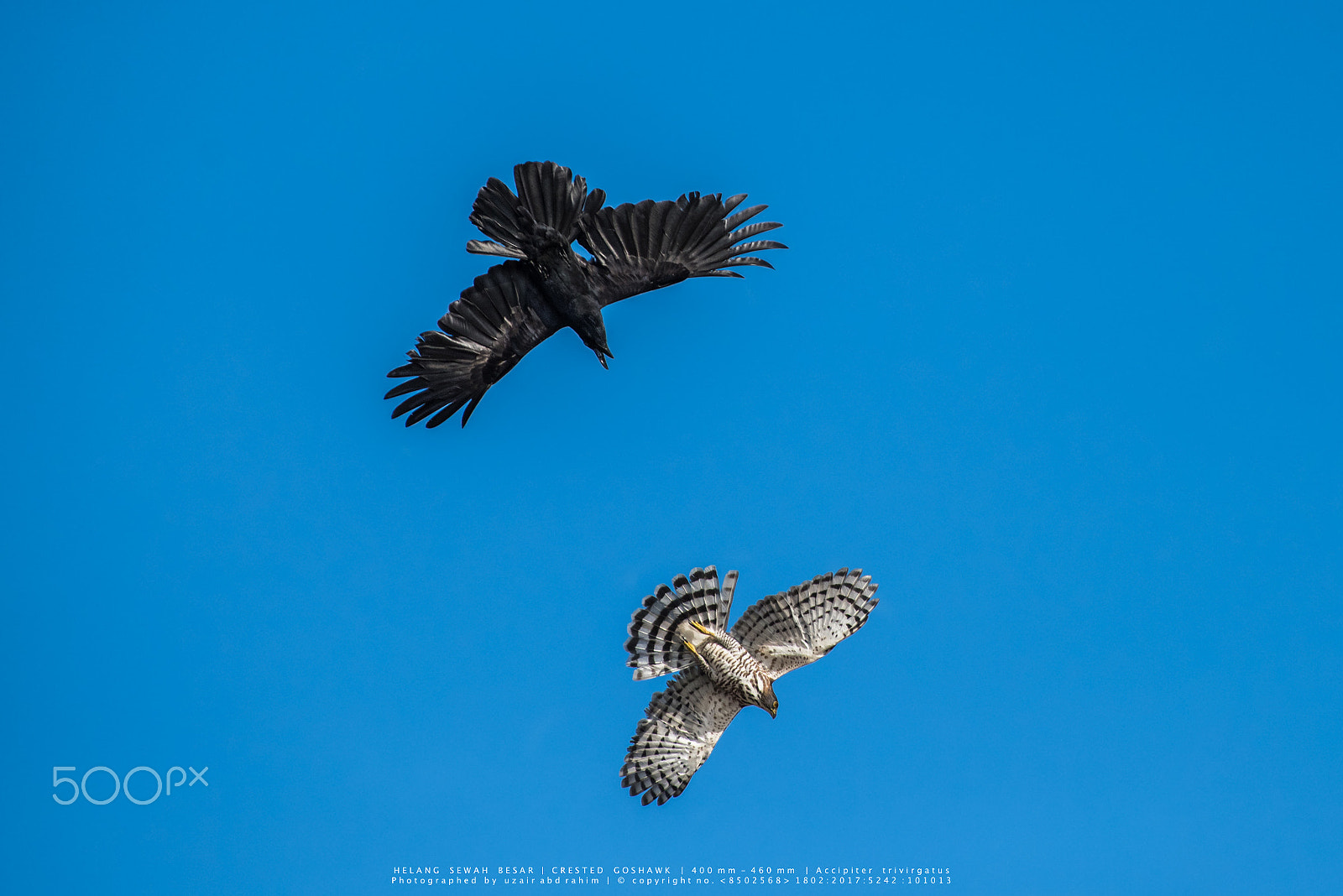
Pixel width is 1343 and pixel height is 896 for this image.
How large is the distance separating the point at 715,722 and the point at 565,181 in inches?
175

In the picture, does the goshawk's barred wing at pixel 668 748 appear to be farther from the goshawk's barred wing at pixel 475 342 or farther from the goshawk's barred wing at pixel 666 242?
the goshawk's barred wing at pixel 666 242

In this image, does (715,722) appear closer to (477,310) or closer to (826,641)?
(826,641)

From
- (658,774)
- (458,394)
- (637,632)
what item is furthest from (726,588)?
(458,394)

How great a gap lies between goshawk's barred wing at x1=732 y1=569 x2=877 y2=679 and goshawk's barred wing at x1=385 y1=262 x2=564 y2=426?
2.86m

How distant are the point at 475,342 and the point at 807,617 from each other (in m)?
3.47

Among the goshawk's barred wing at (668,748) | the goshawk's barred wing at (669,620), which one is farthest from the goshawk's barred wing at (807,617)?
the goshawk's barred wing at (668,748)

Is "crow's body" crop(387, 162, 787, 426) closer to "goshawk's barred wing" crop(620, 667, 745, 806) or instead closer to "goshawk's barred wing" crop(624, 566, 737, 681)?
"goshawk's barred wing" crop(624, 566, 737, 681)

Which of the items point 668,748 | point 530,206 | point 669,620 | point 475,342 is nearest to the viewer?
point 530,206

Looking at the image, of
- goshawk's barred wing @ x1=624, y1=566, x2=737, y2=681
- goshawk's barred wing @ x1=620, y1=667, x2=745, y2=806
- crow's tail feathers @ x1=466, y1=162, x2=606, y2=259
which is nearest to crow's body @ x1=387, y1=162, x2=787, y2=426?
crow's tail feathers @ x1=466, y1=162, x2=606, y2=259

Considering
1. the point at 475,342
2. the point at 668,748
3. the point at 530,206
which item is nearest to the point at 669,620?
the point at 668,748

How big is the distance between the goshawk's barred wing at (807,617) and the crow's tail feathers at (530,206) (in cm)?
350

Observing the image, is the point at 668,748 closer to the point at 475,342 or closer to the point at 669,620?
the point at 669,620

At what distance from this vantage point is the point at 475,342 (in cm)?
1080

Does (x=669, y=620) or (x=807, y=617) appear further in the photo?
(x=807, y=617)
